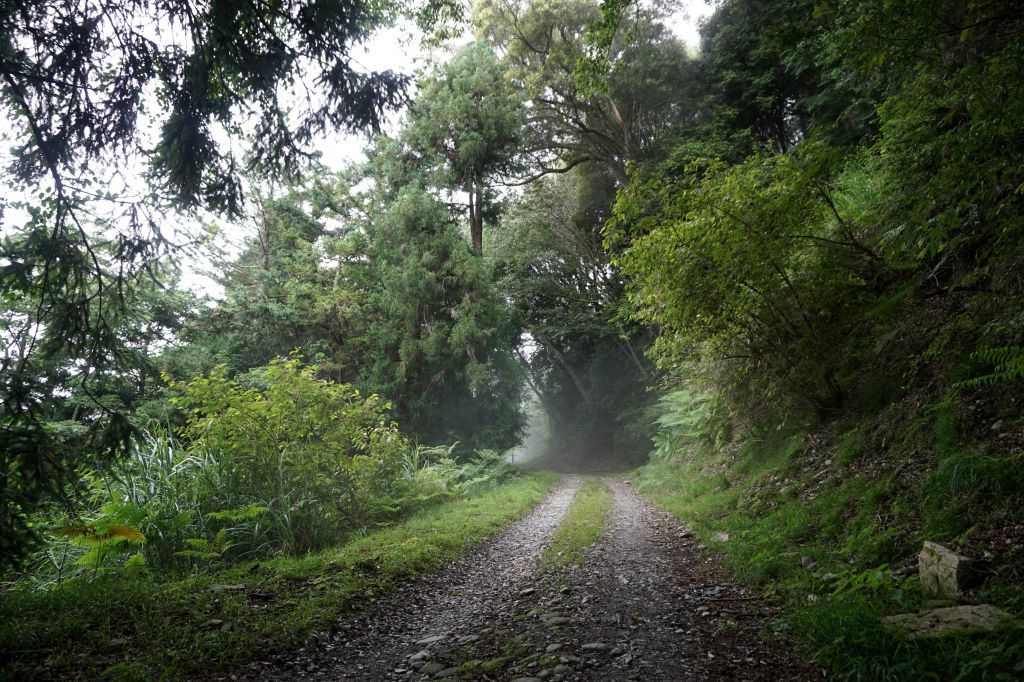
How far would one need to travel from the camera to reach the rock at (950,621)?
→ 289 centimetres

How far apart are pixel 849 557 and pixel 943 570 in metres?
1.12

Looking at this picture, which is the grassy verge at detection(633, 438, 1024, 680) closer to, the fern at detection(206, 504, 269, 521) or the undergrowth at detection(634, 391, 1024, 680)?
the undergrowth at detection(634, 391, 1024, 680)

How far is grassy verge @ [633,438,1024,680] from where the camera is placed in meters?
2.86

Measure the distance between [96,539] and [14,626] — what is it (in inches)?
88.1

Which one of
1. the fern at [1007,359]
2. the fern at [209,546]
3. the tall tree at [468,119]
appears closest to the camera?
the fern at [1007,359]

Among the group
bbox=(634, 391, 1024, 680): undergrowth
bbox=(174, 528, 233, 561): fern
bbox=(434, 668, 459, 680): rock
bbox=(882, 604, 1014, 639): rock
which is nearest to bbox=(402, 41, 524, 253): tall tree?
bbox=(174, 528, 233, 561): fern

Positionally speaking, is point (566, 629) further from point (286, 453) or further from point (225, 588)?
point (286, 453)

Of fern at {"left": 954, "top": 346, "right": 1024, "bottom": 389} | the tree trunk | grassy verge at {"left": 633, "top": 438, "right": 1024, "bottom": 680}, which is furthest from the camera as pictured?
the tree trunk

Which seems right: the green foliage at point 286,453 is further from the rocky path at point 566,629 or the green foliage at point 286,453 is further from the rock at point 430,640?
the rock at point 430,640

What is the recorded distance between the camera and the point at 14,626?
3895 mm

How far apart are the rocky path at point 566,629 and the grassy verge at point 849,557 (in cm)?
33

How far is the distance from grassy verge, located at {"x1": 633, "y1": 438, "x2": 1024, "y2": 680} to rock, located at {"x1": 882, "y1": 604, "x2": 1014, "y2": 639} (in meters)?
0.06

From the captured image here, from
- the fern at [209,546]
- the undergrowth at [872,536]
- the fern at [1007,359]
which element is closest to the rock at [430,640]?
the undergrowth at [872,536]

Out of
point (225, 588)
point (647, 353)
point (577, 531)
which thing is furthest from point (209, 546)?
point (647, 353)
